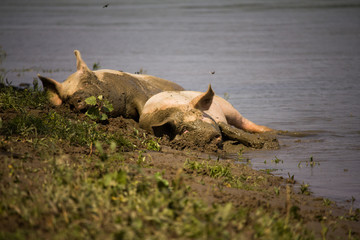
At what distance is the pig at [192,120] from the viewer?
29.5 feet

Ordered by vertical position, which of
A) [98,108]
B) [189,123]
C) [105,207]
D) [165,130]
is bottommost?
[105,207]

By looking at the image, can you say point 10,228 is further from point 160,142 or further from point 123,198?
point 160,142

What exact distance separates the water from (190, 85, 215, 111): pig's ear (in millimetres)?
1315

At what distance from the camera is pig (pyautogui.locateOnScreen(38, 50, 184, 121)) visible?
33.5ft

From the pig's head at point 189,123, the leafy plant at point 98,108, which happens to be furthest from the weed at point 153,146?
the leafy plant at point 98,108

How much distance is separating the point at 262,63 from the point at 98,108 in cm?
1216

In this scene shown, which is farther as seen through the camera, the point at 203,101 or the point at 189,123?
the point at 203,101

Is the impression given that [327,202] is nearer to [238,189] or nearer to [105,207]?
[238,189]

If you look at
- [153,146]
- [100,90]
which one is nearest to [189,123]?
[153,146]

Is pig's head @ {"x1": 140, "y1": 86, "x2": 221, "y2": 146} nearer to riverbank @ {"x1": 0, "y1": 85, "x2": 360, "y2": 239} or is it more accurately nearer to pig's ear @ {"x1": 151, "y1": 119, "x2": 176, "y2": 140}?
pig's ear @ {"x1": 151, "y1": 119, "x2": 176, "y2": 140}

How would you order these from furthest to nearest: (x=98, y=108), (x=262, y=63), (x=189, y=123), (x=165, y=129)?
(x=262, y=63) → (x=98, y=108) → (x=165, y=129) → (x=189, y=123)

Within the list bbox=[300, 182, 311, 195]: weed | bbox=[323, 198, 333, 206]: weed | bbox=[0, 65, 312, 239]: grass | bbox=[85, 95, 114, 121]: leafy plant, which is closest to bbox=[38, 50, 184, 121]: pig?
bbox=[85, 95, 114, 121]: leafy plant

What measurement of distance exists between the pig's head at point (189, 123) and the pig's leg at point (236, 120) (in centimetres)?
145

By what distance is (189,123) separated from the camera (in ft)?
29.6
